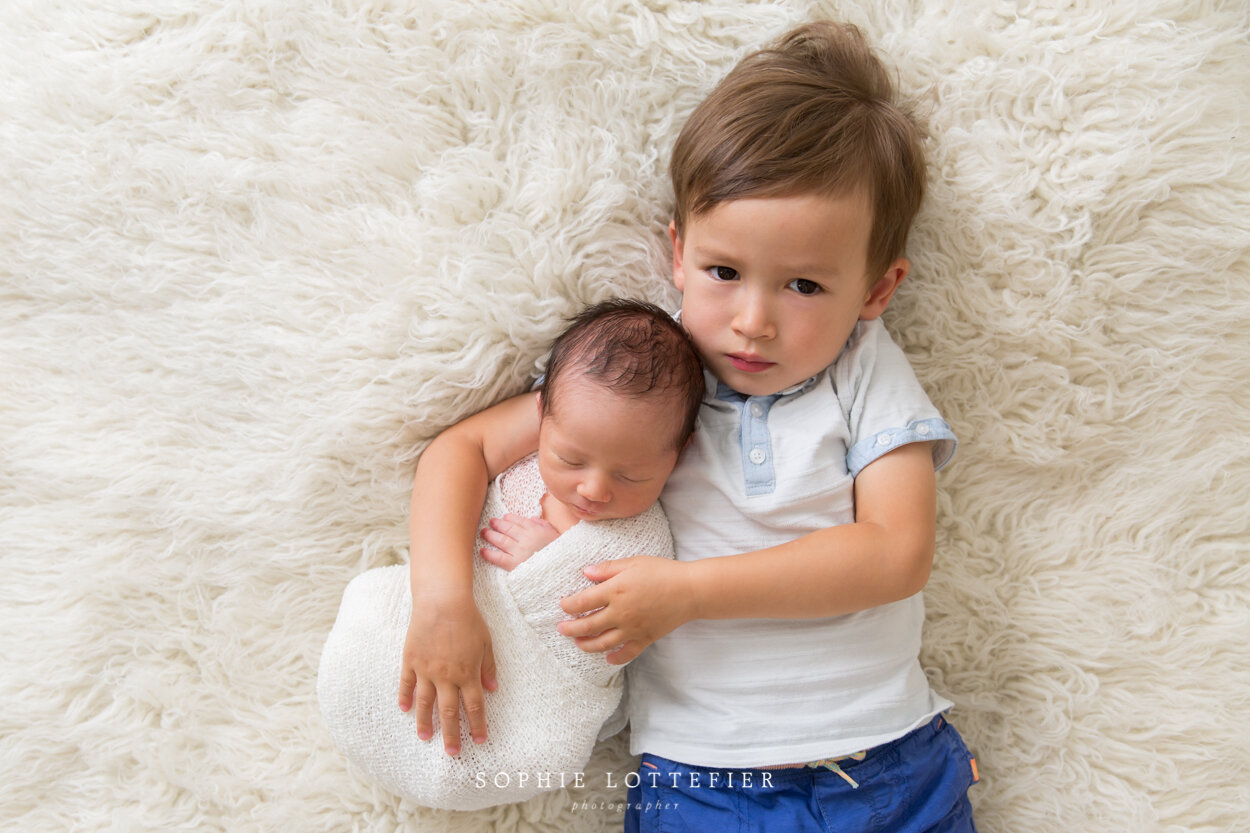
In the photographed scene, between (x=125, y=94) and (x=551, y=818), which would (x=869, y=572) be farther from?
Answer: (x=125, y=94)

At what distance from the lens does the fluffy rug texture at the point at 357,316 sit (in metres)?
1.41

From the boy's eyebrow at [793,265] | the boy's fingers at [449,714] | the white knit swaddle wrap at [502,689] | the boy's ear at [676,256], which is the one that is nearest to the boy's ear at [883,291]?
the boy's eyebrow at [793,265]

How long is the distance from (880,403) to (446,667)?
73 cm

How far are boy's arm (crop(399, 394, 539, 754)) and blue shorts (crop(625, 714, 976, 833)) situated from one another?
315 mm

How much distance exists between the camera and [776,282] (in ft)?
4.26

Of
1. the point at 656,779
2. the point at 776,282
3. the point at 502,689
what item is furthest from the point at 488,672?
the point at 776,282

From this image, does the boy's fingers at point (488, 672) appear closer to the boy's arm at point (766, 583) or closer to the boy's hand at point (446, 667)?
the boy's hand at point (446, 667)

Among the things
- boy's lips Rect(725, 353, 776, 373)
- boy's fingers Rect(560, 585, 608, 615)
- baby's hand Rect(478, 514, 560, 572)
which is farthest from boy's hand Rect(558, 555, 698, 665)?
boy's lips Rect(725, 353, 776, 373)

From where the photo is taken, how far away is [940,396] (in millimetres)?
1519

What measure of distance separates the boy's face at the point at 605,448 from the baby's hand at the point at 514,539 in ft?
0.24

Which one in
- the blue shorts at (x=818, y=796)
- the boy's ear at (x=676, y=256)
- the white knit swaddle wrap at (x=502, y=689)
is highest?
the boy's ear at (x=676, y=256)

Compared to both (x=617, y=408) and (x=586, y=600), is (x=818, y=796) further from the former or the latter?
(x=617, y=408)

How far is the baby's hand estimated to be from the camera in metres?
1.37

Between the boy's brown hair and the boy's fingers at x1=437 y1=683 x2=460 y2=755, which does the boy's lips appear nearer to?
the boy's brown hair
